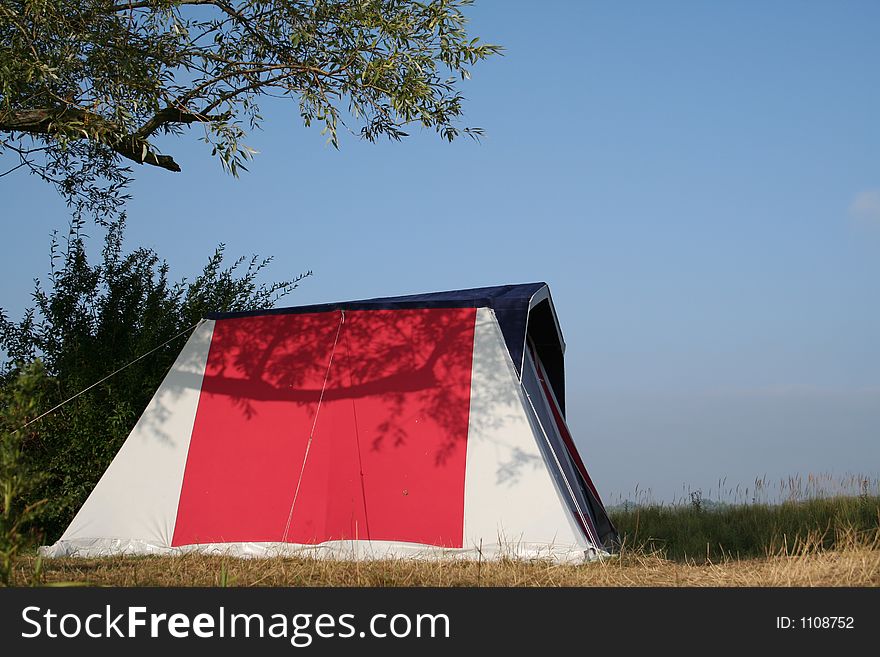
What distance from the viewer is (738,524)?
9.27m

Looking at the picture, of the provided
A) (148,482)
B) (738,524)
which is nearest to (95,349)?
(148,482)

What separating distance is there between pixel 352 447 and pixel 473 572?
165 centimetres

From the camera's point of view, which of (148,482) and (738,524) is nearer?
(148,482)

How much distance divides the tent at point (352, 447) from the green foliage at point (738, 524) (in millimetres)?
1593

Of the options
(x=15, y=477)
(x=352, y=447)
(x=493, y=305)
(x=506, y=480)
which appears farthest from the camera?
(x=493, y=305)

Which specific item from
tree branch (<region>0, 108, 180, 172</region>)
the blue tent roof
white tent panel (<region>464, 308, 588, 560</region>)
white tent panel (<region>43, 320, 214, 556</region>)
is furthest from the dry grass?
tree branch (<region>0, 108, 180, 172</region>)

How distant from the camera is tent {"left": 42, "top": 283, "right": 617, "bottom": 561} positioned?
636cm

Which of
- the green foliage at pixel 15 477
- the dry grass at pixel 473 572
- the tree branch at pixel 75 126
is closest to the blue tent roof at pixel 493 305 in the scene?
the dry grass at pixel 473 572

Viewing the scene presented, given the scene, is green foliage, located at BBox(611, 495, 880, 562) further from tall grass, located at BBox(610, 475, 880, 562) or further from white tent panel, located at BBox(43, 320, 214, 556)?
white tent panel, located at BBox(43, 320, 214, 556)

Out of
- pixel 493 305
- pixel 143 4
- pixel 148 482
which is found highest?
pixel 143 4

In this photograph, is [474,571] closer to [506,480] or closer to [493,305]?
[506,480]

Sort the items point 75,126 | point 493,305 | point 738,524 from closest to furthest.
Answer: point 75,126 < point 493,305 < point 738,524

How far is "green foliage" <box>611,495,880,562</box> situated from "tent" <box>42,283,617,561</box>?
62.7 inches

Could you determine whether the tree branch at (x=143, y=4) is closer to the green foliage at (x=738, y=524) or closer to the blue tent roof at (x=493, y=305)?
the blue tent roof at (x=493, y=305)
